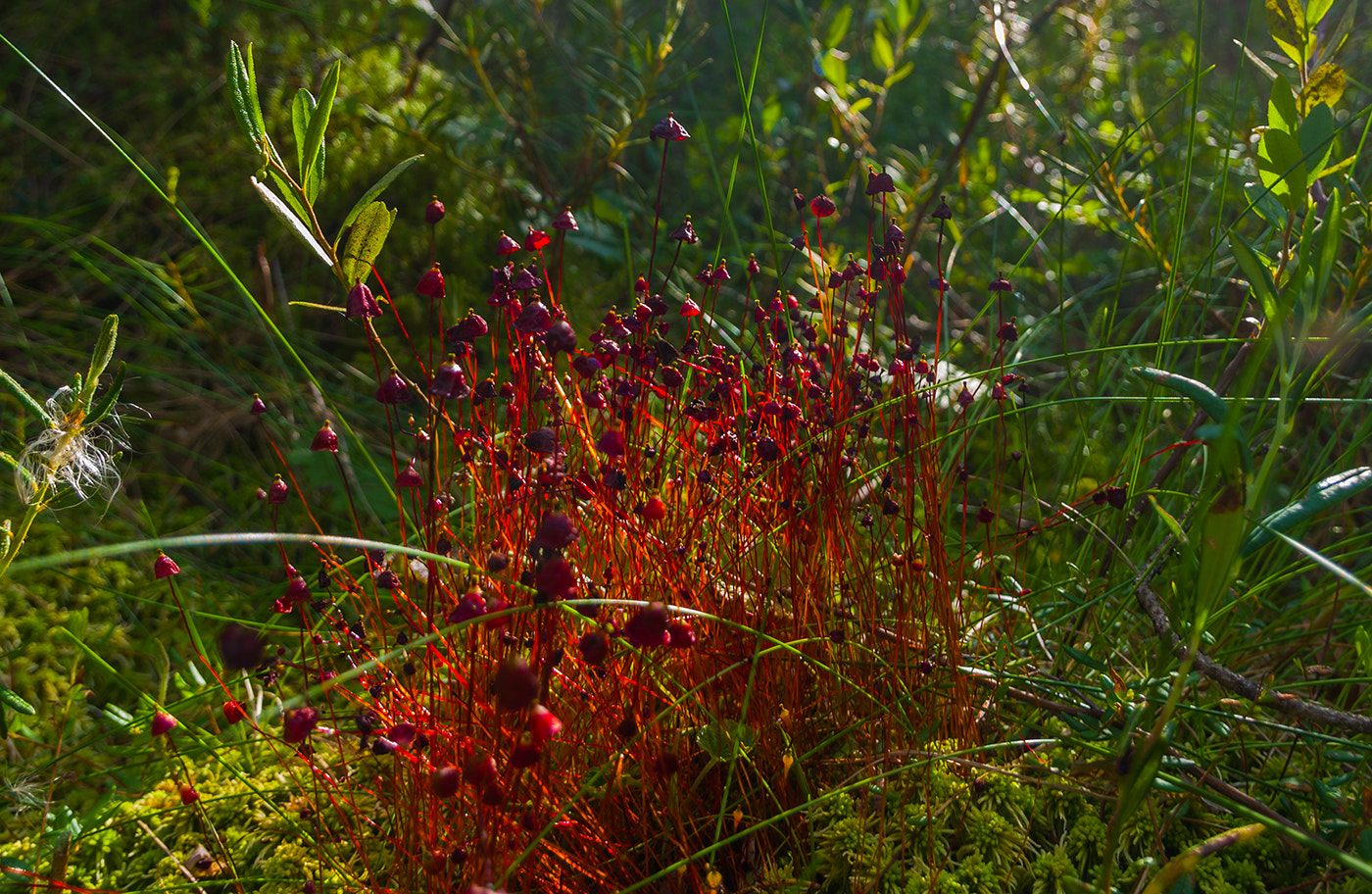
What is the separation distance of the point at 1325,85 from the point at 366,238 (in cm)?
114

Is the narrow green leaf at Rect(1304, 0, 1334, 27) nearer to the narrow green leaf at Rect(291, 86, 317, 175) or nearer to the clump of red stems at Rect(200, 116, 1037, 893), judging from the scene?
the clump of red stems at Rect(200, 116, 1037, 893)

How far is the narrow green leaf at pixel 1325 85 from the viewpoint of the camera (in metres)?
1.08

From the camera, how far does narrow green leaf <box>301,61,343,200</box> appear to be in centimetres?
84

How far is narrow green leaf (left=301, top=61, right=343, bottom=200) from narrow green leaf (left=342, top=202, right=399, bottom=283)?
7 centimetres

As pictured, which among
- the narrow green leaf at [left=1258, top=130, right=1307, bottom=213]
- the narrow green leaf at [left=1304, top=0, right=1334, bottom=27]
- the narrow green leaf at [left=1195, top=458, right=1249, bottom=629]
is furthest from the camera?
the narrow green leaf at [left=1304, top=0, right=1334, bottom=27]

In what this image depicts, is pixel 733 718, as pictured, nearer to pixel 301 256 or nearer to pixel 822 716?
pixel 822 716

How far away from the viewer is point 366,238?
87cm

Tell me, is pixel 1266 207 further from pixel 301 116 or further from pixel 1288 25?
pixel 301 116

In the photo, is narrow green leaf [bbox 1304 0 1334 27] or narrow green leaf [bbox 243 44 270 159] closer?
narrow green leaf [bbox 243 44 270 159]

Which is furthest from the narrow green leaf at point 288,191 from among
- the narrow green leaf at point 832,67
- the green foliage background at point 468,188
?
the narrow green leaf at point 832,67

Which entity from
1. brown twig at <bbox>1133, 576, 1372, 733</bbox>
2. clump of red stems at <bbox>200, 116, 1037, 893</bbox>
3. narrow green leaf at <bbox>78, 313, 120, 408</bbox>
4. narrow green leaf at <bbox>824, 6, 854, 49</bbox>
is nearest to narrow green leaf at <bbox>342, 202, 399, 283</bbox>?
clump of red stems at <bbox>200, 116, 1037, 893</bbox>

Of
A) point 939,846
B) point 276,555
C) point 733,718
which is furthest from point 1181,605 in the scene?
point 276,555

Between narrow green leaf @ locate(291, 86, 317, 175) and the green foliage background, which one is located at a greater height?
narrow green leaf @ locate(291, 86, 317, 175)

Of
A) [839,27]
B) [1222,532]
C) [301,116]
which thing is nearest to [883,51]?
[839,27]
